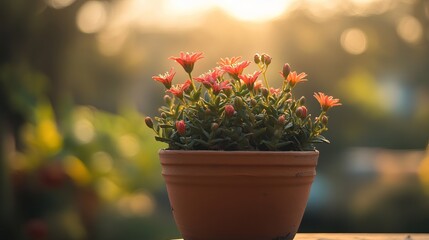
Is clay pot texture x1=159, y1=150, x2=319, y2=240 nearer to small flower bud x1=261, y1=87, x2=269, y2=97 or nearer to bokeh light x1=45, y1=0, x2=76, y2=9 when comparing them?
small flower bud x1=261, y1=87, x2=269, y2=97

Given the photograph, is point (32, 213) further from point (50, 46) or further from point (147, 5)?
point (147, 5)

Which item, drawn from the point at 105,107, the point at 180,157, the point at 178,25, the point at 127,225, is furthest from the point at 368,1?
the point at 180,157

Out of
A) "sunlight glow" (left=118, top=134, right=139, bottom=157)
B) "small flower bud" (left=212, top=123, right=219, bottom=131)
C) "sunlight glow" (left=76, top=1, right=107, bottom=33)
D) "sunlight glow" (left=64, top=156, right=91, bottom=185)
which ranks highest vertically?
"sunlight glow" (left=76, top=1, right=107, bottom=33)

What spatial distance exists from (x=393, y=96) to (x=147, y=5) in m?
2.40

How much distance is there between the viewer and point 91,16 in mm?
6066

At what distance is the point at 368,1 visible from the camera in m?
6.53

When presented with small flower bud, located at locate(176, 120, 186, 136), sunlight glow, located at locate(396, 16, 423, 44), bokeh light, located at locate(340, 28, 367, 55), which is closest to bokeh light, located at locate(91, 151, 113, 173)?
bokeh light, located at locate(340, 28, 367, 55)

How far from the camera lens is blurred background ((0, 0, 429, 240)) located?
4.90m

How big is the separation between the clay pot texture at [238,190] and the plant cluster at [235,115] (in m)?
0.05

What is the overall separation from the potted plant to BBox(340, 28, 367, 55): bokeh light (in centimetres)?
477

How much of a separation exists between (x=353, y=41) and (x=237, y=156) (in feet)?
16.6

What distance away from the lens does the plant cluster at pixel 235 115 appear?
160 cm

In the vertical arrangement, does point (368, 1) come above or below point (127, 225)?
above

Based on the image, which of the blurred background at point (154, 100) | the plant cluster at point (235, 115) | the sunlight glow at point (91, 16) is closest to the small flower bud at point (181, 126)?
the plant cluster at point (235, 115)
